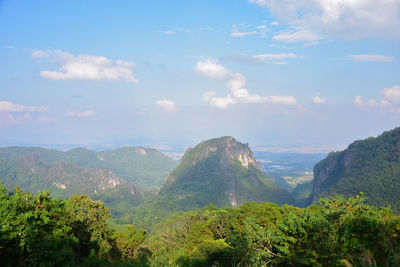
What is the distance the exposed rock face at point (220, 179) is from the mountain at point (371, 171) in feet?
87.2

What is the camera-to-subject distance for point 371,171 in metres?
80.9

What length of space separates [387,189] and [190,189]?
273 feet

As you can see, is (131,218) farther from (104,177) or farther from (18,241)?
(18,241)

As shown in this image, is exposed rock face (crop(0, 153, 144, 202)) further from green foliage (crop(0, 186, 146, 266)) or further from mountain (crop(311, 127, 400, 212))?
green foliage (crop(0, 186, 146, 266))

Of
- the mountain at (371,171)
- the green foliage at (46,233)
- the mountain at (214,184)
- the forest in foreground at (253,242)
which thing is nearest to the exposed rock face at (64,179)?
the mountain at (214,184)

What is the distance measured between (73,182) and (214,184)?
97.2m

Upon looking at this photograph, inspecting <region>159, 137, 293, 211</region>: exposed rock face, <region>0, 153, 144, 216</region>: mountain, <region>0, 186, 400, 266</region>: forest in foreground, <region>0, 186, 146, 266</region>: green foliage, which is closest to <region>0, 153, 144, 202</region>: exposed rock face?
<region>0, 153, 144, 216</region>: mountain

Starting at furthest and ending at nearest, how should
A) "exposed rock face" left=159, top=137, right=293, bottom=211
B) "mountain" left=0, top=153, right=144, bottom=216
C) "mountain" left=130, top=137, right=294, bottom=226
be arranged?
"mountain" left=0, top=153, right=144, bottom=216, "exposed rock face" left=159, top=137, right=293, bottom=211, "mountain" left=130, top=137, right=294, bottom=226

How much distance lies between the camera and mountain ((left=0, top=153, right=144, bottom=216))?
14712 centimetres

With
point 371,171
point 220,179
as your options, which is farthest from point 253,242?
point 220,179

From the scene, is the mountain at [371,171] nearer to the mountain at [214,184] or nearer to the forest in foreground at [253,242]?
the mountain at [214,184]

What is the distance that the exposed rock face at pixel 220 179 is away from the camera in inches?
4579

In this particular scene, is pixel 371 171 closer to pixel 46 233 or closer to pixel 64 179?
pixel 46 233

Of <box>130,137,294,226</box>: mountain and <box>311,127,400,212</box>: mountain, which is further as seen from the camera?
<box>130,137,294,226</box>: mountain
